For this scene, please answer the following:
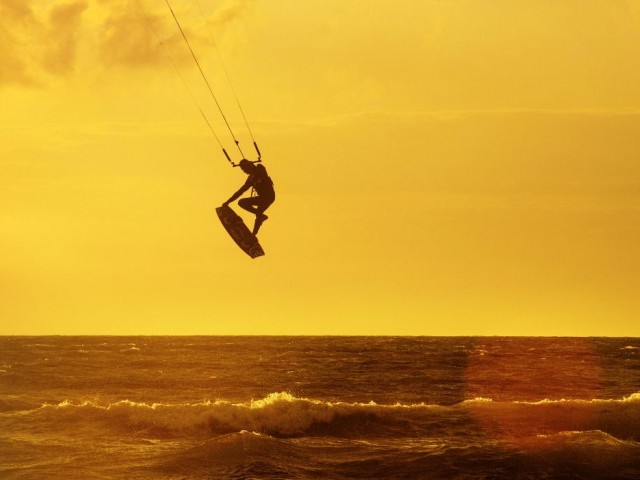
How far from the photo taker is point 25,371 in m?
53.7

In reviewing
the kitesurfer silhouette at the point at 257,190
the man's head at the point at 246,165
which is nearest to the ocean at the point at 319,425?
the kitesurfer silhouette at the point at 257,190

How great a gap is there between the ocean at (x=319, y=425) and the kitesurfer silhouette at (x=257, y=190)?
9.27 m

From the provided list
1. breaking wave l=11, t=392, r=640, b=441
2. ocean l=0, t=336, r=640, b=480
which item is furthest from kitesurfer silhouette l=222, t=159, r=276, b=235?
breaking wave l=11, t=392, r=640, b=441

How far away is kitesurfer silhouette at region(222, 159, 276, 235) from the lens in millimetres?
15758

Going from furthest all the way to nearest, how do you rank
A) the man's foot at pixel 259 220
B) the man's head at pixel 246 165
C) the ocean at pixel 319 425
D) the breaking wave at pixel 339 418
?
the breaking wave at pixel 339 418, the ocean at pixel 319 425, the man's foot at pixel 259 220, the man's head at pixel 246 165

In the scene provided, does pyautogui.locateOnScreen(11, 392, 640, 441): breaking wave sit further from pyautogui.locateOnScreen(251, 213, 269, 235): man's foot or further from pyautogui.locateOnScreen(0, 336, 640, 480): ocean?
pyautogui.locateOnScreen(251, 213, 269, 235): man's foot

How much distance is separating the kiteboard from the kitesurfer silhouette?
29cm

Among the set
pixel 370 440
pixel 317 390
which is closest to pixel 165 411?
pixel 370 440

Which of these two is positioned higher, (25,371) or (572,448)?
(25,371)

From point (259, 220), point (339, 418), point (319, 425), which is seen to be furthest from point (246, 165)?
point (339, 418)

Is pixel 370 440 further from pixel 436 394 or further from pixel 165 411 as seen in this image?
pixel 436 394

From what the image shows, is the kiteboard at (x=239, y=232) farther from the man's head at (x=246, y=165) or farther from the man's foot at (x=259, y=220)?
the man's head at (x=246, y=165)

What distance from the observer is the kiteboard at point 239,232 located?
54.2ft

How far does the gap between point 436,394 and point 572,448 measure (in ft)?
52.6
